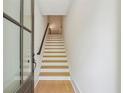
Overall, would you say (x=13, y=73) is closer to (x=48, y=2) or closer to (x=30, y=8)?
(x=30, y=8)

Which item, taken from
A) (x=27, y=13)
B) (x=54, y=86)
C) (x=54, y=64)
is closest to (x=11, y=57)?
(x=27, y=13)

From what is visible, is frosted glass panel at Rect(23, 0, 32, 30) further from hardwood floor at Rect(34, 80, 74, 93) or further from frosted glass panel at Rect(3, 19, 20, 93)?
hardwood floor at Rect(34, 80, 74, 93)

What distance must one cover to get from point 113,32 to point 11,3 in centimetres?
96

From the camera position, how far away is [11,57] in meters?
1.50

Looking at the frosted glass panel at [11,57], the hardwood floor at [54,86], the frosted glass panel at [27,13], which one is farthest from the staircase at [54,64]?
the frosted glass panel at [11,57]

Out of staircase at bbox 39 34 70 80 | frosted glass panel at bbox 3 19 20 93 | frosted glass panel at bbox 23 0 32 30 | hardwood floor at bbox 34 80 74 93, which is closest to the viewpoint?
frosted glass panel at bbox 3 19 20 93

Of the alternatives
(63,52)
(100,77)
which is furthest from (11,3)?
(63,52)

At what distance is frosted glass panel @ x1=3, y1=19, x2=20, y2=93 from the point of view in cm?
131

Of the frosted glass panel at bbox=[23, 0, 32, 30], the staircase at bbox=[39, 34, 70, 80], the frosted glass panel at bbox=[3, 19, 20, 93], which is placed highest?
the frosted glass panel at bbox=[23, 0, 32, 30]

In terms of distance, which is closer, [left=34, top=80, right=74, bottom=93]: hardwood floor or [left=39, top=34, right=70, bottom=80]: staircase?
[left=34, top=80, right=74, bottom=93]: hardwood floor

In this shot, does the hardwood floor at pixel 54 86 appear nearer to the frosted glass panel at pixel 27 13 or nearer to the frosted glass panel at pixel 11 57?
the frosted glass panel at pixel 27 13

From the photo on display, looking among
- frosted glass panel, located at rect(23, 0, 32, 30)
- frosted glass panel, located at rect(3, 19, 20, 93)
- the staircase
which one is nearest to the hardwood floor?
the staircase

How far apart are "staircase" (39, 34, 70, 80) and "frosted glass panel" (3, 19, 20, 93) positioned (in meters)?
3.57

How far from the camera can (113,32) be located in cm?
136
